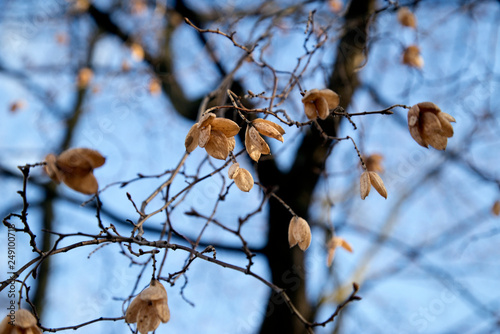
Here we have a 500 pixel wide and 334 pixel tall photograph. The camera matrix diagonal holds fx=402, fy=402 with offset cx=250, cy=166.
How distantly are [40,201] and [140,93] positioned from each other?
1.29 m

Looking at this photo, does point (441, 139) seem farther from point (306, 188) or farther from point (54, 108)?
point (54, 108)

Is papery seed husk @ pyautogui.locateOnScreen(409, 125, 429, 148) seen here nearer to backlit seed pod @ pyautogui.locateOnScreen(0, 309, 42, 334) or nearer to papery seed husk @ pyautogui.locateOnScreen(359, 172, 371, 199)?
papery seed husk @ pyautogui.locateOnScreen(359, 172, 371, 199)

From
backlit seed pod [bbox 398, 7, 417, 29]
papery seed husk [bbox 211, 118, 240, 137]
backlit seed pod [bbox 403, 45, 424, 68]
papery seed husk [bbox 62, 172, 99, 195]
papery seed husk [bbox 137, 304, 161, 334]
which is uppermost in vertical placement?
backlit seed pod [bbox 398, 7, 417, 29]

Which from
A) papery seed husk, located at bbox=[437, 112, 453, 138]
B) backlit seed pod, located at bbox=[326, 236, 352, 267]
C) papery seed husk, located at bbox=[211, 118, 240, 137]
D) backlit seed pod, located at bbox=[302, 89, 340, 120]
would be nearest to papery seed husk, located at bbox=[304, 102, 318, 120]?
backlit seed pod, located at bbox=[302, 89, 340, 120]

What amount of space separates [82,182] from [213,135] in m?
0.23

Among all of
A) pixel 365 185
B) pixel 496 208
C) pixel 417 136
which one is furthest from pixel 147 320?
pixel 496 208

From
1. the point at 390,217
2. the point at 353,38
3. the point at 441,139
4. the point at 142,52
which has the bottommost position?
the point at 441,139

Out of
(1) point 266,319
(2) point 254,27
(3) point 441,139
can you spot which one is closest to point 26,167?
(3) point 441,139

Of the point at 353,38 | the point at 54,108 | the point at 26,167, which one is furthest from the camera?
the point at 54,108

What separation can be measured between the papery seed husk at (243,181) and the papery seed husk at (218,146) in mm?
55

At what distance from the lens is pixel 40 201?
307 cm

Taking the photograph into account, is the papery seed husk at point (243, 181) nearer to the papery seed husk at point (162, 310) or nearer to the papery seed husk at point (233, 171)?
the papery seed husk at point (233, 171)

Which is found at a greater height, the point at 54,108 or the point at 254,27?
the point at 54,108

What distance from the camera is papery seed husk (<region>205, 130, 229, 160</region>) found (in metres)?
0.72
